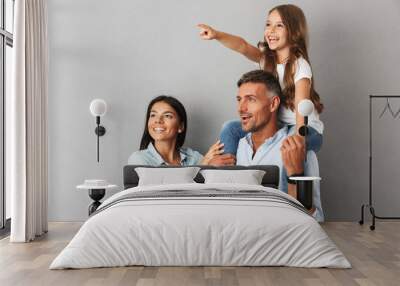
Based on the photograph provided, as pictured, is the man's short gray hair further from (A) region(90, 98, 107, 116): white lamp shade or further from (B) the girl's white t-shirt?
(A) region(90, 98, 107, 116): white lamp shade

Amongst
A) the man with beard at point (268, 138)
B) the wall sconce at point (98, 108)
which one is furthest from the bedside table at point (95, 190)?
the man with beard at point (268, 138)

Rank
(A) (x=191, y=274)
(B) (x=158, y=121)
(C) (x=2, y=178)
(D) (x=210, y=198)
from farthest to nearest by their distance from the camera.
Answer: (B) (x=158, y=121) < (C) (x=2, y=178) < (D) (x=210, y=198) < (A) (x=191, y=274)

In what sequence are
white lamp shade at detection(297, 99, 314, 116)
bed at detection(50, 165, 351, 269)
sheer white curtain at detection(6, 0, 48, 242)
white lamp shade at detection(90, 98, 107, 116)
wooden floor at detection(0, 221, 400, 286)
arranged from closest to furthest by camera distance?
wooden floor at detection(0, 221, 400, 286) → bed at detection(50, 165, 351, 269) → sheer white curtain at detection(6, 0, 48, 242) → white lamp shade at detection(297, 99, 314, 116) → white lamp shade at detection(90, 98, 107, 116)

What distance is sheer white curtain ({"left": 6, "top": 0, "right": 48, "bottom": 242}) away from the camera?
6.12 m

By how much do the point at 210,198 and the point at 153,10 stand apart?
341 centimetres

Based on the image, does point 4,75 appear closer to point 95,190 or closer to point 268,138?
point 95,190

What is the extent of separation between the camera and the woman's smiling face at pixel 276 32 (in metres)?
7.58

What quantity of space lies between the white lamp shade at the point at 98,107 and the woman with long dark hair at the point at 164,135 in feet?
1.79

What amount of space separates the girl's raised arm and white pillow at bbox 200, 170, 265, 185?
1.56 meters

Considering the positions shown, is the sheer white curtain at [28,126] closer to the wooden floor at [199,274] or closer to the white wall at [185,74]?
the wooden floor at [199,274]

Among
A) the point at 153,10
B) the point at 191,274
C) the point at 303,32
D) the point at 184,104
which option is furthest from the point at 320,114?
the point at 191,274

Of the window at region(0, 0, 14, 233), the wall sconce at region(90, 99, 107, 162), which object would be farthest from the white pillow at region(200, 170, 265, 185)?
the window at region(0, 0, 14, 233)

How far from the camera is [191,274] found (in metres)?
4.43

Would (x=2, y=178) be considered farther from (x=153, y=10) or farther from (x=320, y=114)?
(x=320, y=114)
